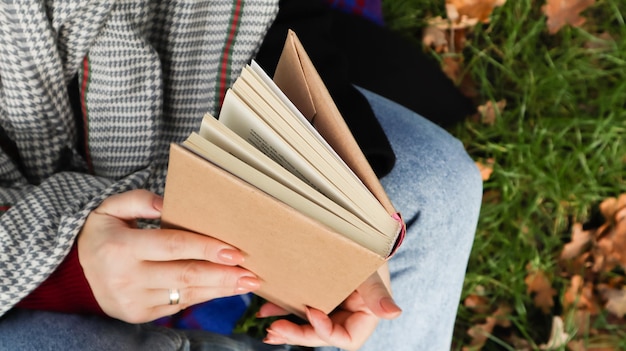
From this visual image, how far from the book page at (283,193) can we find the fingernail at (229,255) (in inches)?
6.7

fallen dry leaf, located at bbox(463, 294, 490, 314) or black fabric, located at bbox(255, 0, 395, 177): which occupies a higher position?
black fabric, located at bbox(255, 0, 395, 177)

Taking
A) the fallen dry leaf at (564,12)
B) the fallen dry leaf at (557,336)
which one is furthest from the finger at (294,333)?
the fallen dry leaf at (564,12)

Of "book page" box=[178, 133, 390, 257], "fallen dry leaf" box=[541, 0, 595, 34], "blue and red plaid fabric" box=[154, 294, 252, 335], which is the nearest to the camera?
"book page" box=[178, 133, 390, 257]

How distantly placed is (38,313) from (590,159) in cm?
143

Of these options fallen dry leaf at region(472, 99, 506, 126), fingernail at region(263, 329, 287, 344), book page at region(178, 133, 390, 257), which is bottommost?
fallen dry leaf at region(472, 99, 506, 126)

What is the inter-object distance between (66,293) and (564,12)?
5.04 feet

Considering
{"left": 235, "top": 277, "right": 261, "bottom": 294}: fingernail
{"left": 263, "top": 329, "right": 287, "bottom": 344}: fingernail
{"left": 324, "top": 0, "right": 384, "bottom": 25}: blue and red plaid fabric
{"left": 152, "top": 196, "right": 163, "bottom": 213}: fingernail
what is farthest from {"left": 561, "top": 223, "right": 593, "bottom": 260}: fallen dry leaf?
{"left": 152, "top": 196, "right": 163, "bottom": 213}: fingernail

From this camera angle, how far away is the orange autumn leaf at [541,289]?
1730 mm

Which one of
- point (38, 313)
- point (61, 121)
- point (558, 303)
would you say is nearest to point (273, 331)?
point (38, 313)

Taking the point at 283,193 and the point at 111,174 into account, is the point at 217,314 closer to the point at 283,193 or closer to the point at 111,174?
the point at 111,174

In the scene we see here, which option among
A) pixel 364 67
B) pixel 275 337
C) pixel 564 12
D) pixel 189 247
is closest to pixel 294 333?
pixel 275 337

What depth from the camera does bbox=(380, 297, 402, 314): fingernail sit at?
99 cm

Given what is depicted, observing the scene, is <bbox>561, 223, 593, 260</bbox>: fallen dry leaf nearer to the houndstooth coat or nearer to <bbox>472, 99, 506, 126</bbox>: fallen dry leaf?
<bbox>472, 99, 506, 126</bbox>: fallen dry leaf

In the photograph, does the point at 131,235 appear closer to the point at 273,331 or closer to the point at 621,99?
the point at 273,331
